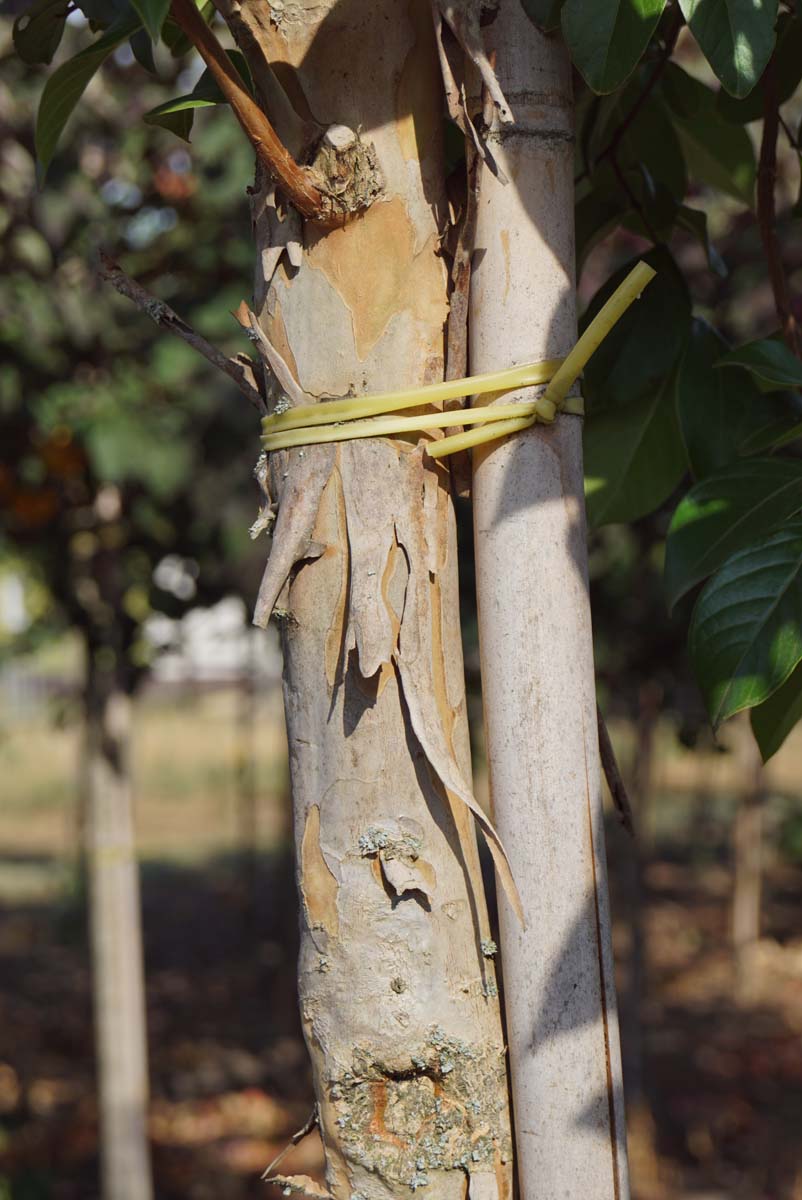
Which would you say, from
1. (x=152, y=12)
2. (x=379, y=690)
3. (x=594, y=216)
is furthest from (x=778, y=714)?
(x=152, y=12)

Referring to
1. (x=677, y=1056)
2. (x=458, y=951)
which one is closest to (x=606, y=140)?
(x=458, y=951)

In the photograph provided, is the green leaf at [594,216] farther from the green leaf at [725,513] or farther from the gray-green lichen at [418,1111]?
the gray-green lichen at [418,1111]

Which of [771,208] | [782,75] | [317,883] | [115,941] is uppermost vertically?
[782,75]

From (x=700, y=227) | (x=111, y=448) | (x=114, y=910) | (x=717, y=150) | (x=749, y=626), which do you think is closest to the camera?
(x=749, y=626)

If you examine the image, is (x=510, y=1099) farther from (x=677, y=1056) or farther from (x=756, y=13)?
(x=677, y=1056)

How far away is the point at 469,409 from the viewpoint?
93cm

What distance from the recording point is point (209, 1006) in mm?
5863

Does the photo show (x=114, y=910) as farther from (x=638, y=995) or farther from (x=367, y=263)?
(x=367, y=263)

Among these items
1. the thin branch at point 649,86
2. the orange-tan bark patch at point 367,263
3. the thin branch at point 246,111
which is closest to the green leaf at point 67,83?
the thin branch at point 246,111

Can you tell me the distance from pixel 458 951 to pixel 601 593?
2.61 m

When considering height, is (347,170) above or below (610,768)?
above

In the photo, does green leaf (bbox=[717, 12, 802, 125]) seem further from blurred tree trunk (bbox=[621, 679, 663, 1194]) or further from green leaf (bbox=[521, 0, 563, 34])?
blurred tree trunk (bbox=[621, 679, 663, 1194])

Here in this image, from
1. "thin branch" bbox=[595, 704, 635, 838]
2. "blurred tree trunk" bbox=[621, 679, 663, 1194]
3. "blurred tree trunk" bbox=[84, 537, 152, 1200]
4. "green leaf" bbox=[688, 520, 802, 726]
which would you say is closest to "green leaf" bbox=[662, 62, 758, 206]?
"green leaf" bbox=[688, 520, 802, 726]

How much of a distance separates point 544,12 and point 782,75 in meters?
0.45
